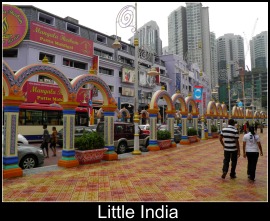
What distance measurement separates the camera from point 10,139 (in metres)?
7.37

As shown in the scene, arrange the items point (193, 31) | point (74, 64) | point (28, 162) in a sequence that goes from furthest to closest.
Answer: point (74, 64) → point (193, 31) → point (28, 162)

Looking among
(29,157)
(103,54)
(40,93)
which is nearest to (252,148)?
(29,157)

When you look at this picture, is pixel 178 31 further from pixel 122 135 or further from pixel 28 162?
pixel 28 162

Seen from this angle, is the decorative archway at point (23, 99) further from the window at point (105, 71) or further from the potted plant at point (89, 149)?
the window at point (105, 71)

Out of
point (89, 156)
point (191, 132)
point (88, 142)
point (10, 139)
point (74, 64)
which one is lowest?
point (89, 156)

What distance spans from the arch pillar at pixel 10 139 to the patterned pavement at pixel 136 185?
32 cm

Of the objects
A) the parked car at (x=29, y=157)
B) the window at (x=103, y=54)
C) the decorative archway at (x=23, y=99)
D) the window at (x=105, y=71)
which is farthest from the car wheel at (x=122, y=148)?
the window at (x=103, y=54)

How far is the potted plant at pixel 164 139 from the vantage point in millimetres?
14128

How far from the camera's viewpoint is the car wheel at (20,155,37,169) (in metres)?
8.46

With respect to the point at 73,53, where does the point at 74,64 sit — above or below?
below

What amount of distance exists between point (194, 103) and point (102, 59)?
643 inches

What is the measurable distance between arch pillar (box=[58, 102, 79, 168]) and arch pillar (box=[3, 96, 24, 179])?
1.79 m

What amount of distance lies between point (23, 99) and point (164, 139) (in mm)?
9219
